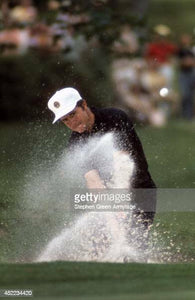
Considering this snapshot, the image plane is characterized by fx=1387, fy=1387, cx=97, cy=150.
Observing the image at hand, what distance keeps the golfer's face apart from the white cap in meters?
0.04

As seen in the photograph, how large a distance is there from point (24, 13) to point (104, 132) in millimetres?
4361

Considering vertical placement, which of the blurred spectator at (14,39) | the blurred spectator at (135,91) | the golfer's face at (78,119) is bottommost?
the golfer's face at (78,119)

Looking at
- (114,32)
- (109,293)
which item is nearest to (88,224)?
(109,293)

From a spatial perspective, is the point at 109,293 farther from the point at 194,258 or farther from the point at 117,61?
the point at 117,61

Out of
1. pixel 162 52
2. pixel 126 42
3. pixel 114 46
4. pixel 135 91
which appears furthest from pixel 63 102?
pixel 162 52

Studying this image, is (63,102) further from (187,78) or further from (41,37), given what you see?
(187,78)

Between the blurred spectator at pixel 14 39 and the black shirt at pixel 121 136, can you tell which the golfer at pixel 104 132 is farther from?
the blurred spectator at pixel 14 39

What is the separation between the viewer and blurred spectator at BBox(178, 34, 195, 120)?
57.5ft

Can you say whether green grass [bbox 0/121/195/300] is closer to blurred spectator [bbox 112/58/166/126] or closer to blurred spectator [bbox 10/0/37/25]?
blurred spectator [bbox 112/58/166/126]

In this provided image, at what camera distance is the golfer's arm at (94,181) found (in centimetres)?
973

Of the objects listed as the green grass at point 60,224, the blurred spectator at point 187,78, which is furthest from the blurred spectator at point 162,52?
the green grass at point 60,224

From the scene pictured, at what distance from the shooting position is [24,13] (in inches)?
543

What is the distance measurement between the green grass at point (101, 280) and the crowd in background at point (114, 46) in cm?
235

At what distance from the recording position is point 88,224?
32.6 ft
